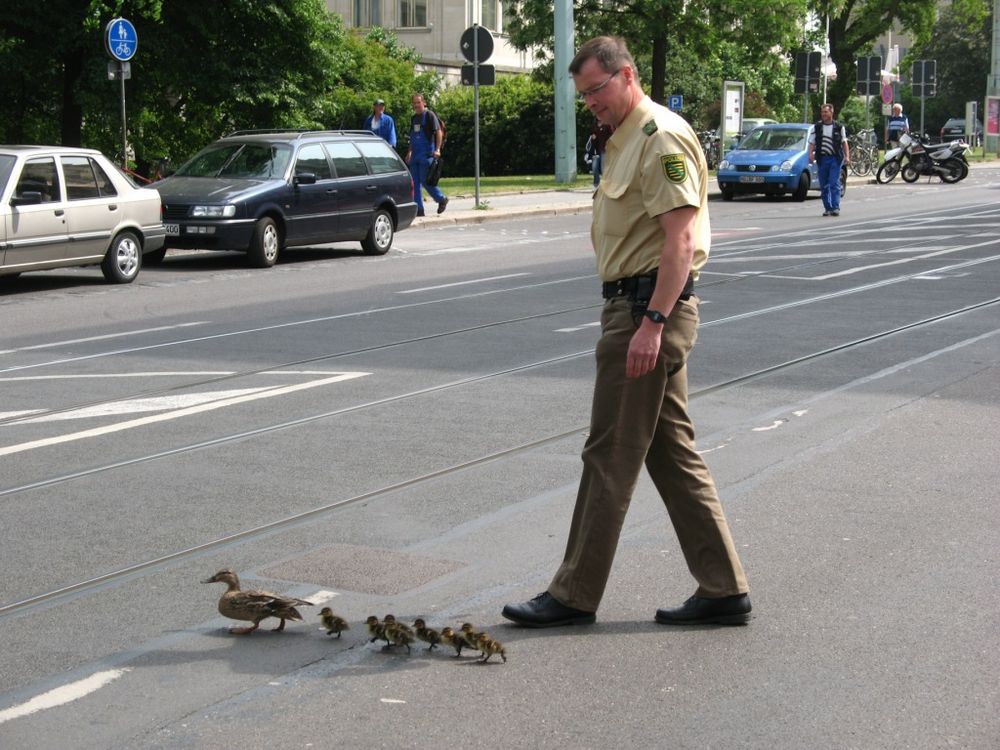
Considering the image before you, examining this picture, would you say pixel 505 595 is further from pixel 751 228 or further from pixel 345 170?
pixel 751 228

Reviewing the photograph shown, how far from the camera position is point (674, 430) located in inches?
202

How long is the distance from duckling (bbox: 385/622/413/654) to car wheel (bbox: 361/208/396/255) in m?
16.1

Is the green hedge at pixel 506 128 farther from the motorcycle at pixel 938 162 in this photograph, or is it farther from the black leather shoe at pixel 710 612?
the black leather shoe at pixel 710 612


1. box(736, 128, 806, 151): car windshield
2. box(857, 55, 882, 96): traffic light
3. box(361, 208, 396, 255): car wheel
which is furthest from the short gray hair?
box(857, 55, 882, 96): traffic light

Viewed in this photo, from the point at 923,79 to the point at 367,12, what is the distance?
26525 mm

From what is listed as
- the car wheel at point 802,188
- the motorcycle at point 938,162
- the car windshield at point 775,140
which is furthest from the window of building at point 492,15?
the car wheel at point 802,188

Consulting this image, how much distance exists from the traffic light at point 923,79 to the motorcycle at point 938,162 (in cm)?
842

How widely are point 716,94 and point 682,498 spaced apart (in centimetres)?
5233

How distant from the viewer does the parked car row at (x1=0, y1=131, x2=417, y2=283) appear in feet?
52.6

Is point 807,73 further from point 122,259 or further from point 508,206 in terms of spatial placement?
point 122,259

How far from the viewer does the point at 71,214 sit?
16359mm

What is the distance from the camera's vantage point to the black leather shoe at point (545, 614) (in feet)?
16.9

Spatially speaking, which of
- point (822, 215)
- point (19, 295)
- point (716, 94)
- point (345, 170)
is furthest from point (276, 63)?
point (716, 94)

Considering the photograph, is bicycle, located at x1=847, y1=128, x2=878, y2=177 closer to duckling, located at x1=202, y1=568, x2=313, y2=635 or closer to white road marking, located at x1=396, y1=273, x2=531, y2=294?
white road marking, located at x1=396, y1=273, x2=531, y2=294
